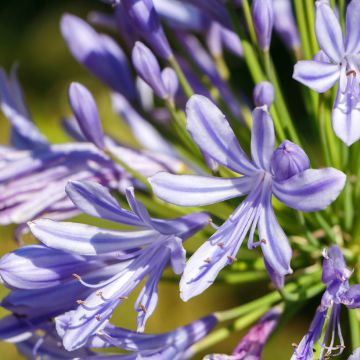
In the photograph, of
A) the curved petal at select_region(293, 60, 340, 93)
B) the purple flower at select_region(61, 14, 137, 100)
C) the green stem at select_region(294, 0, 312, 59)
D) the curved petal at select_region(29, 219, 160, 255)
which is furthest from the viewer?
the purple flower at select_region(61, 14, 137, 100)

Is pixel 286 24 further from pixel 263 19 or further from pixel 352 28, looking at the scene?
pixel 352 28

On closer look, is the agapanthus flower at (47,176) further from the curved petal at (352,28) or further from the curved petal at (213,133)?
the curved petal at (352,28)

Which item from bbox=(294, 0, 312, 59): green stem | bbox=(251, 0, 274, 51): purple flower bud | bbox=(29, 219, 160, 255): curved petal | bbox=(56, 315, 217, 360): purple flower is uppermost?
bbox=(251, 0, 274, 51): purple flower bud

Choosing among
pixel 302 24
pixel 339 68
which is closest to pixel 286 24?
pixel 302 24

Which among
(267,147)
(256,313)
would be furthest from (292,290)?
(267,147)

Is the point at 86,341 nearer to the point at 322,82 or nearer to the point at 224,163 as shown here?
the point at 224,163

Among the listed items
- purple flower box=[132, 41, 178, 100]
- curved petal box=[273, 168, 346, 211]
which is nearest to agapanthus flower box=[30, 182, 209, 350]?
curved petal box=[273, 168, 346, 211]

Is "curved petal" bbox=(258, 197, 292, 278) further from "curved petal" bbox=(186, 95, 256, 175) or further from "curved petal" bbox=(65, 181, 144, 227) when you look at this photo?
"curved petal" bbox=(65, 181, 144, 227)
